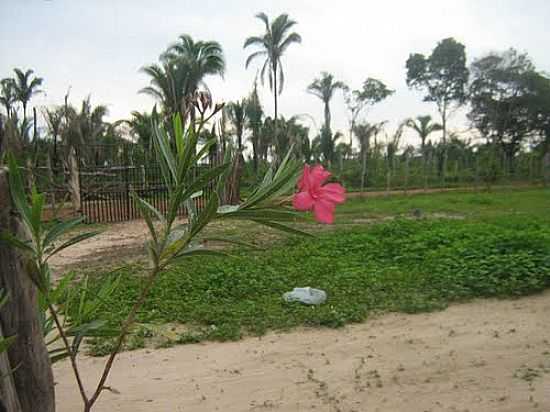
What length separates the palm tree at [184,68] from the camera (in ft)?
50.5

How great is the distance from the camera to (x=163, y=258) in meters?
0.90

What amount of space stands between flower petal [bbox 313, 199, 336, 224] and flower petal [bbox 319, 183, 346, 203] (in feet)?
0.05

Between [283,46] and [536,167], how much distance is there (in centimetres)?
1259

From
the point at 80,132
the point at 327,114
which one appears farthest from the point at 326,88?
the point at 80,132

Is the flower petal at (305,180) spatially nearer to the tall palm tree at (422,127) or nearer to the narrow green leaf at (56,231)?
the narrow green leaf at (56,231)

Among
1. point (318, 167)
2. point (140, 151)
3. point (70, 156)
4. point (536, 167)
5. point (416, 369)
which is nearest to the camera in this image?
point (318, 167)

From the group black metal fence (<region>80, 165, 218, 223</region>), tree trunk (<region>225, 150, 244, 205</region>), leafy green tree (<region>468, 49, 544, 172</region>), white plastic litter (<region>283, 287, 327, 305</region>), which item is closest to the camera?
tree trunk (<region>225, 150, 244, 205</region>)

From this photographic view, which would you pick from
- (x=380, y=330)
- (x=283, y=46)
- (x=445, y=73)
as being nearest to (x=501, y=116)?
(x=445, y=73)

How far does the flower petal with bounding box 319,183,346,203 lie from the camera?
0.84m

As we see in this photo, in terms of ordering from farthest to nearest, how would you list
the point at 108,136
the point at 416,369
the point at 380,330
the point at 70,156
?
the point at 108,136 < the point at 70,156 < the point at 380,330 < the point at 416,369

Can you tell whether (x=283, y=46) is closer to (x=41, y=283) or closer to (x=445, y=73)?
(x=445, y=73)

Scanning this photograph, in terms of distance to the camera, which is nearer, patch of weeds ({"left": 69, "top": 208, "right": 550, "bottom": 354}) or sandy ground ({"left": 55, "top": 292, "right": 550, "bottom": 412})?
sandy ground ({"left": 55, "top": 292, "right": 550, "bottom": 412})

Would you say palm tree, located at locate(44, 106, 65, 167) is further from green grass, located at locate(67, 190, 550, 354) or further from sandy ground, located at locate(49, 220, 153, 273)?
green grass, located at locate(67, 190, 550, 354)

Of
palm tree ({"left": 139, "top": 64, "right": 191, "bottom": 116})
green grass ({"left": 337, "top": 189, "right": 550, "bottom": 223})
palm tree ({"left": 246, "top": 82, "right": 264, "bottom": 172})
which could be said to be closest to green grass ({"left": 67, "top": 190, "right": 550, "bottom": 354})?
green grass ({"left": 337, "top": 189, "right": 550, "bottom": 223})
